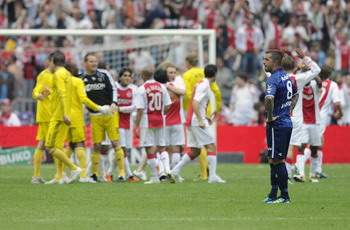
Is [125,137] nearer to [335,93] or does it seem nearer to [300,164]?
[300,164]

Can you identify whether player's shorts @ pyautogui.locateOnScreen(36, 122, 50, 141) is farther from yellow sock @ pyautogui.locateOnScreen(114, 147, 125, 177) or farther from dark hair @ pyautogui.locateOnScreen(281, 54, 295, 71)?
dark hair @ pyautogui.locateOnScreen(281, 54, 295, 71)

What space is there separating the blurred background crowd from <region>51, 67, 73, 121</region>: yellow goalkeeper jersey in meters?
12.2

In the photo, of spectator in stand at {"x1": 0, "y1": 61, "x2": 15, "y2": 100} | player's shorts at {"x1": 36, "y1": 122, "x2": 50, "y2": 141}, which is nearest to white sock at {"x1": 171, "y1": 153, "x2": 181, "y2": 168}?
player's shorts at {"x1": 36, "y1": 122, "x2": 50, "y2": 141}

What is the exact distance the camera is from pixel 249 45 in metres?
36.9

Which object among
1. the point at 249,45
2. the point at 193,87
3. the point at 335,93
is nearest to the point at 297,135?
the point at 335,93

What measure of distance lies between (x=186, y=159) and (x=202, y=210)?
18.9ft

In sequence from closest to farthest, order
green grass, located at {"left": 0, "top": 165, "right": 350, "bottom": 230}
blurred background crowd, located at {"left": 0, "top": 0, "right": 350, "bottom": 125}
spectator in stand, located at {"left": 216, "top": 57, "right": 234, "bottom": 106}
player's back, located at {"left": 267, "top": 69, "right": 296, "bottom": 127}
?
green grass, located at {"left": 0, "top": 165, "right": 350, "bottom": 230} → player's back, located at {"left": 267, "top": 69, "right": 296, "bottom": 127} → blurred background crowd, located at {"left": 0, "top": 0, "right": 350, "bottom": 125} → spectator in stand, located at {"left": 216, "top": 57, "right": 234, "bottom": 106}

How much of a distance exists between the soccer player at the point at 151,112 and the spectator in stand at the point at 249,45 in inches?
543

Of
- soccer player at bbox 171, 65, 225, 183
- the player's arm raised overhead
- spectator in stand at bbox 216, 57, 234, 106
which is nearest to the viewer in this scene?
the player's arm raised overhead

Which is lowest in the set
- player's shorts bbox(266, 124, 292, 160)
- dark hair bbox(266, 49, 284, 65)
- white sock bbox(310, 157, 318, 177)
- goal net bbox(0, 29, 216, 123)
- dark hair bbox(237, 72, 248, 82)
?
white sock bbox(310, 157, 318, 177)

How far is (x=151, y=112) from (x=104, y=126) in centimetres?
90

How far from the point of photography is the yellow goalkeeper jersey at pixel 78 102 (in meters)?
22.4

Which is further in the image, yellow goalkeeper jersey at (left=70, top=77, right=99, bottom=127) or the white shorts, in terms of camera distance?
the white shorts

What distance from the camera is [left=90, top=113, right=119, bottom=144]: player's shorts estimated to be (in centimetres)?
2308
